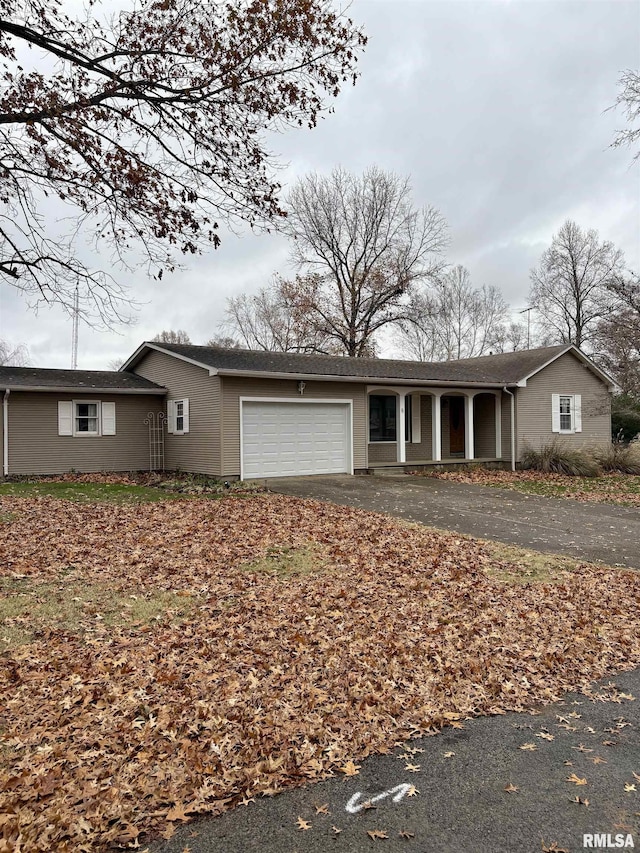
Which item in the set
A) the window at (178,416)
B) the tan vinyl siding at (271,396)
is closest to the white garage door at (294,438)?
the tan vinyl siding at (271,396)

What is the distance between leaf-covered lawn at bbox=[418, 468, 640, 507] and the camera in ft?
Answer: 46.0

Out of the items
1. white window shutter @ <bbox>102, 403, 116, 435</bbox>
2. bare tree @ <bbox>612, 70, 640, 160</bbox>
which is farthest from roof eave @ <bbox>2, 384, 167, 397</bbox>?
bare tree @ <bbox>612, 70, 640, 160</bbox>

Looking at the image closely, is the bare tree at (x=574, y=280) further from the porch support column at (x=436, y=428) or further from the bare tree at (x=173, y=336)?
the bare tree at (x=173, y=336)

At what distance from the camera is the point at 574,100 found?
12898mm

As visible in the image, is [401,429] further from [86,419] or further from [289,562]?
[289,562]

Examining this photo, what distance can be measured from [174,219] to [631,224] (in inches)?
721

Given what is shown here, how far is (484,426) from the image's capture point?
69.4 feet

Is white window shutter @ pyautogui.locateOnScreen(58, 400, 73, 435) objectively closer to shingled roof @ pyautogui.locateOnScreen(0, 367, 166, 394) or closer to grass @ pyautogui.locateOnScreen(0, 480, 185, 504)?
shingled roof @ pyautogui.locateOnScreen(0, 367, 166, 394)

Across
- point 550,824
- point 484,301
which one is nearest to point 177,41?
point 550,824

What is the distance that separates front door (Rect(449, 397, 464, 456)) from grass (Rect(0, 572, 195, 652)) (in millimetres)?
17097

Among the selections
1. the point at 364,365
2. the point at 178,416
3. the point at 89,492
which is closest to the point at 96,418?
the point at 178,416

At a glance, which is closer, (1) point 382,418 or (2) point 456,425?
(1) point 382,418

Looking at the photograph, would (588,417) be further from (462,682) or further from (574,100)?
(462,682)

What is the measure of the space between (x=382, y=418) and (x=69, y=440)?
381 inches
